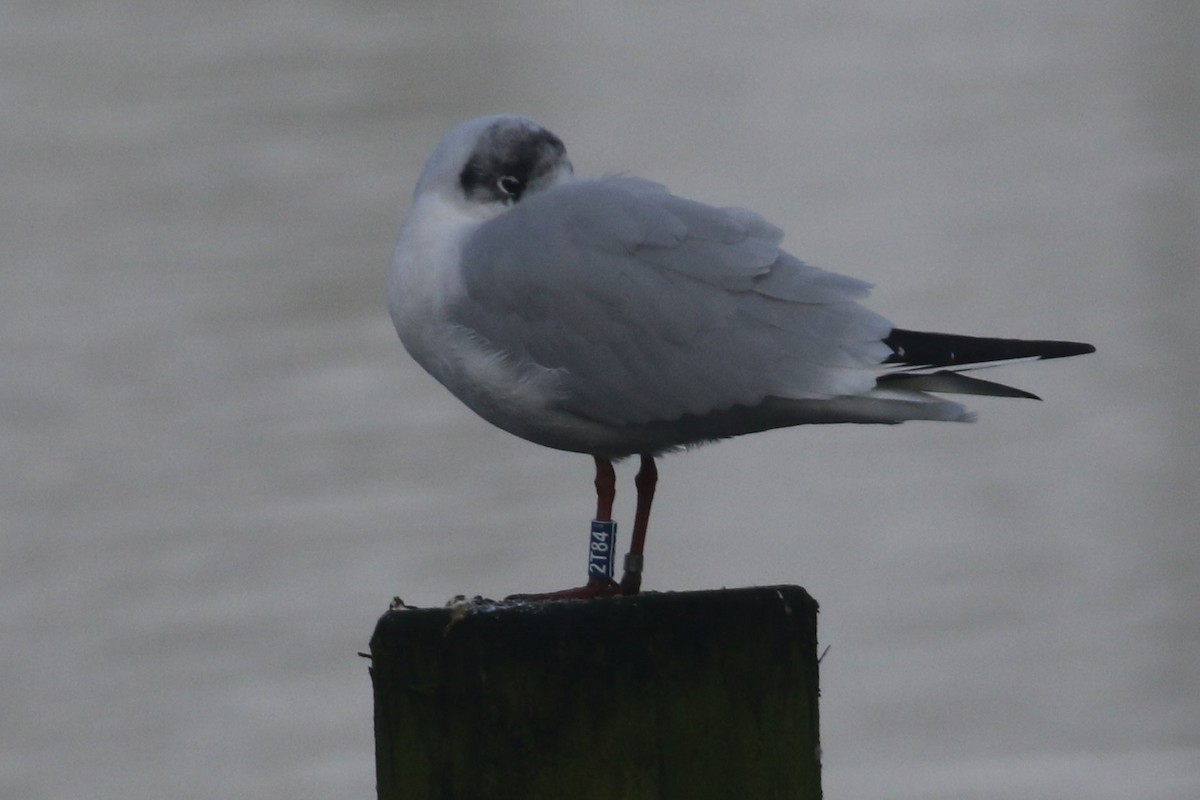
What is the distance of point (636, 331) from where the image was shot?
6.53 feet

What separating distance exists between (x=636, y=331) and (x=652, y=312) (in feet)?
0.10

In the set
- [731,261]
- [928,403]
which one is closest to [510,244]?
[731,261]

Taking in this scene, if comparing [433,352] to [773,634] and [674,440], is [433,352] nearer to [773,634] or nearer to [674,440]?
[674,440]

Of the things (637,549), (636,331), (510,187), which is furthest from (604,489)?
(510,187)

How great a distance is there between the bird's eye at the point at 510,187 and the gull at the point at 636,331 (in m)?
0.08

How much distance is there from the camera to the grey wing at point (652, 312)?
6.44 feet

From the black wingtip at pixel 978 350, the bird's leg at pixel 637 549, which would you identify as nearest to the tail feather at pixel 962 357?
the black wingtip at pixel 978 350

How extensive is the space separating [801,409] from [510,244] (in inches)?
16.2

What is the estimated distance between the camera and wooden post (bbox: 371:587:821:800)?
1.50 meters

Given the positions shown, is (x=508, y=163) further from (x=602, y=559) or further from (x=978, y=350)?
(x=978, y=350)

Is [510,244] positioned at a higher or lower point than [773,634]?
higher

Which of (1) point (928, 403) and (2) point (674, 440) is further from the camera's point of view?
(2) point (674, 440)

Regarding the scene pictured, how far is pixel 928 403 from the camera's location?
1.89 metres

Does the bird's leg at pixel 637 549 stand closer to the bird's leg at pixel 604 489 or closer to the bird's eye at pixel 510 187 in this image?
the bird's leg at pixel 604 489
